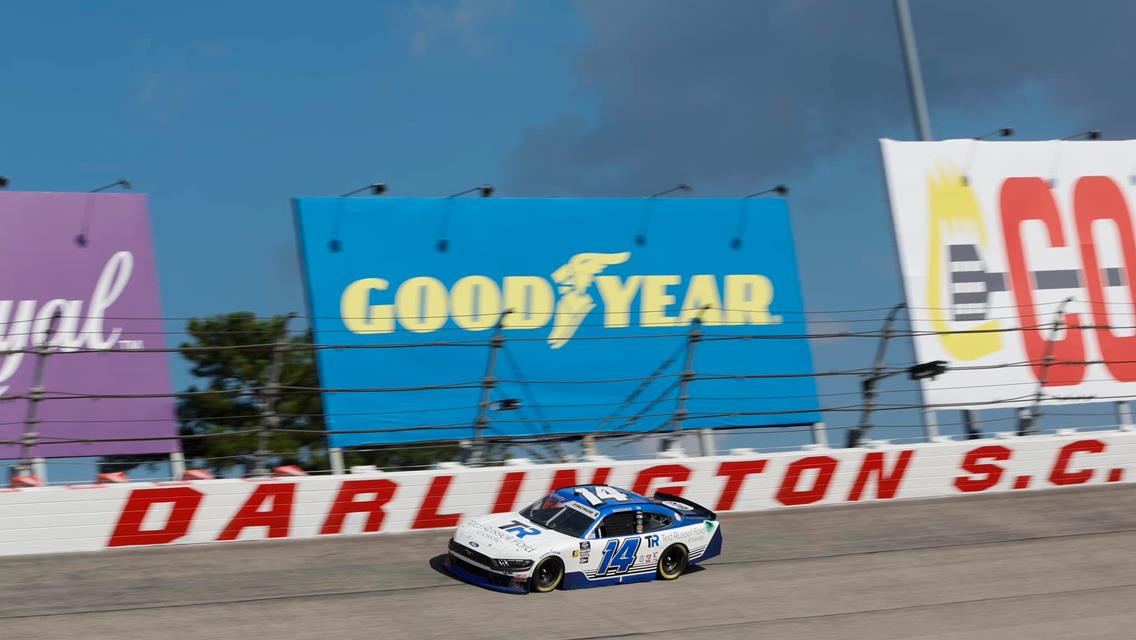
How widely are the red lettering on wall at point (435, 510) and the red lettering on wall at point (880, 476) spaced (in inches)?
264

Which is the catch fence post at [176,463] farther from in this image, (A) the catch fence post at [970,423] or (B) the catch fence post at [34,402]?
(A) the catch fence post at [970,423]

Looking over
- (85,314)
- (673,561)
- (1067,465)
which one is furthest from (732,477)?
(85,314)

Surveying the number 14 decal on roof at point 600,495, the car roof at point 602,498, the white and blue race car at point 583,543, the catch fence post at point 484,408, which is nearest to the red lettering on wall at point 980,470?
the white and blue race car at point 583,543

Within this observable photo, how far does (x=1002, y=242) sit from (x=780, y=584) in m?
12.4

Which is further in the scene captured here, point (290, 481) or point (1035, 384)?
point (1035, 384)

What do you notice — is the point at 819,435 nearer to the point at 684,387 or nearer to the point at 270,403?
the point at 684,387

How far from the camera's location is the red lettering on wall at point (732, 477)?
18992 mm

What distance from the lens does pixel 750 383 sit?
21.8 m

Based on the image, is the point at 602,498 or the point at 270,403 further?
the point at 270,403

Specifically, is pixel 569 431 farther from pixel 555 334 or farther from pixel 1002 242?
pixel 1002 242

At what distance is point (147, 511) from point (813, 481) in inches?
389

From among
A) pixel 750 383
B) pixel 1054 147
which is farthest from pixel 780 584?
pixel 1054 147

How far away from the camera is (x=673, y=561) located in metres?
15.0

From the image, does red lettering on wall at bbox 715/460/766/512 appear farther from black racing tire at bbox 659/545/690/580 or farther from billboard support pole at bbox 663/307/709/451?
black racing tire at bbox 659/545/690/580
